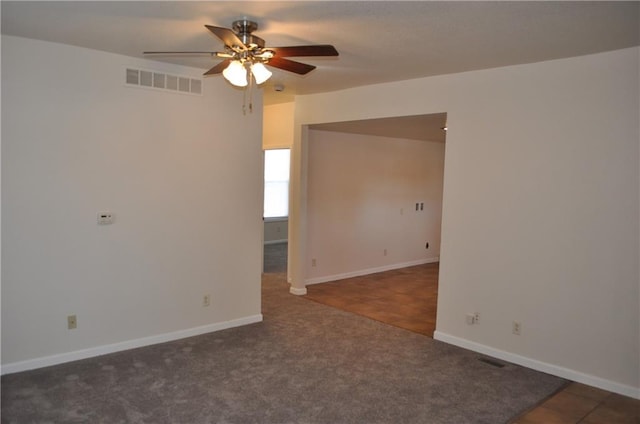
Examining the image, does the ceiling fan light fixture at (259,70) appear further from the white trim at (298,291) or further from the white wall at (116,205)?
the white trim at (298,291)

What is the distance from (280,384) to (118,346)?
1.57 m

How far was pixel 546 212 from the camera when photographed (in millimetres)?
3773

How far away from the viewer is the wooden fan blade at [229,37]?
8.04 ft

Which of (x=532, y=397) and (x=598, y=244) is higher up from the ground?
(x=598, y=244)

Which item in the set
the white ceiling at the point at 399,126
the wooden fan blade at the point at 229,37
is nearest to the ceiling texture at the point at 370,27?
the wooden fan blade at the point at 229,37

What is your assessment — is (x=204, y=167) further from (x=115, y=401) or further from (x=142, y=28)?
(x=115, y=401)

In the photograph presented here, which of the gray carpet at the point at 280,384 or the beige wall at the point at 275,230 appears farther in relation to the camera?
the beige wall at the point at 275,230

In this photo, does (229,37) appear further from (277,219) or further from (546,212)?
(277,219)

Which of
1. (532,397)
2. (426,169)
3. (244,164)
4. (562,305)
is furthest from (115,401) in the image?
(426,169)

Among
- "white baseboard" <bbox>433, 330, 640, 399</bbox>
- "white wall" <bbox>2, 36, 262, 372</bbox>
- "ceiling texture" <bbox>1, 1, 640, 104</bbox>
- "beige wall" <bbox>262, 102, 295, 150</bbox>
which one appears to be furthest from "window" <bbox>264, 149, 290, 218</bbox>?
"white baseboard" <bbox>433, 330, 640, 399</bbox>

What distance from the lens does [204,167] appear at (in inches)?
176

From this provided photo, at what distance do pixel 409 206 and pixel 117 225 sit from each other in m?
5.28

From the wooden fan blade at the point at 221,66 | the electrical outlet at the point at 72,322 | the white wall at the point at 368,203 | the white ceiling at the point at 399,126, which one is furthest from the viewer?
the white wall at the point at 368,203

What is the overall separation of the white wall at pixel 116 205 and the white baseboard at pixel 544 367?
2.06 m
